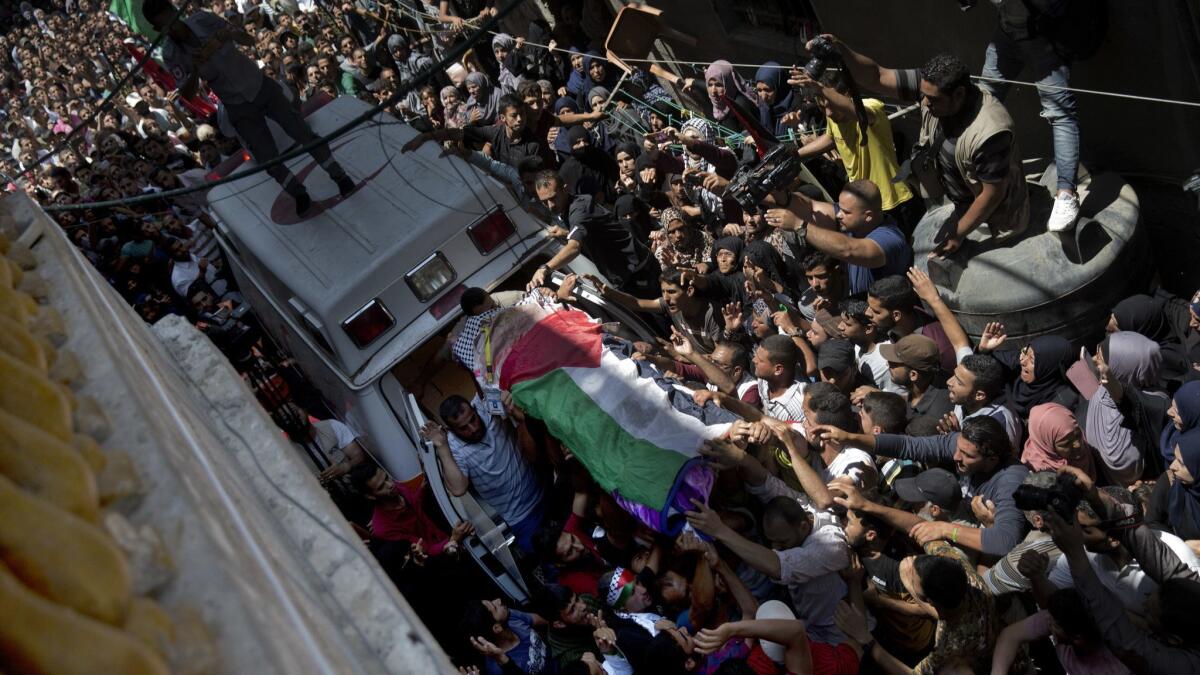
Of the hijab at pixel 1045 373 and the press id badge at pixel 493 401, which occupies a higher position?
the press id badge at pixel 493 401

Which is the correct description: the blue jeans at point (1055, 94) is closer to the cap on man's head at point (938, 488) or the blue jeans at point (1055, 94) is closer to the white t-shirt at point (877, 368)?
the white t-shirt at point (877, 368)

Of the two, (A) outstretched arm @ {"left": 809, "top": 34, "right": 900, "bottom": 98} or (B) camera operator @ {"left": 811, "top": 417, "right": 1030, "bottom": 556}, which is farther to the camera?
(A) outstretched arm @ {"left": 809, "top": 34, "right": 900, "bottom": 98}

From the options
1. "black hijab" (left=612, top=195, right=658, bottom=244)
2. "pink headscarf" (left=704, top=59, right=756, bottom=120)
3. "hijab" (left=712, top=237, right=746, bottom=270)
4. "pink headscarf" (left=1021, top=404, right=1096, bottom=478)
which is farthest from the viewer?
"black hijab" (left=612, top=195, right=658, bottom=244)

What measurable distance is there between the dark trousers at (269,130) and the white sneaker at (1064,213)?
4634mm

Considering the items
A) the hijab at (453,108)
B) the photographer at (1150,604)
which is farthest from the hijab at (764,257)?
the hijab at (453,108)

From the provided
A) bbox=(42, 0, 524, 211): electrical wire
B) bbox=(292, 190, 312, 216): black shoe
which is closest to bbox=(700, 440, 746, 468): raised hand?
bbox=(42, 0, 524, 211): electrical wire

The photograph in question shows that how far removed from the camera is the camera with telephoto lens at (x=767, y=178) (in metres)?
5.32

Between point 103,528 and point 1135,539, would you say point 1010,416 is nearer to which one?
point 1135,539

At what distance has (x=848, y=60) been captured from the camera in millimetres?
5402

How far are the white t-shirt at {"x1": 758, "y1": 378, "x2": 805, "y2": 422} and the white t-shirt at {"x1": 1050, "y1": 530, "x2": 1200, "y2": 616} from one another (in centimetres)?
157

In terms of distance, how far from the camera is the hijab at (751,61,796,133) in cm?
733

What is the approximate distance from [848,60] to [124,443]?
16.1 ft

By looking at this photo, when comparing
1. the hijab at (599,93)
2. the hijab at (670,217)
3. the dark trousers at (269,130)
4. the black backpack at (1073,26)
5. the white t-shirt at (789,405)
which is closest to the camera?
the white t-shirt at (789,405)

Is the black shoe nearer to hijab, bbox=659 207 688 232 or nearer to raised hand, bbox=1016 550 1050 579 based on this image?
hijab, bbox=659 207 688 232
